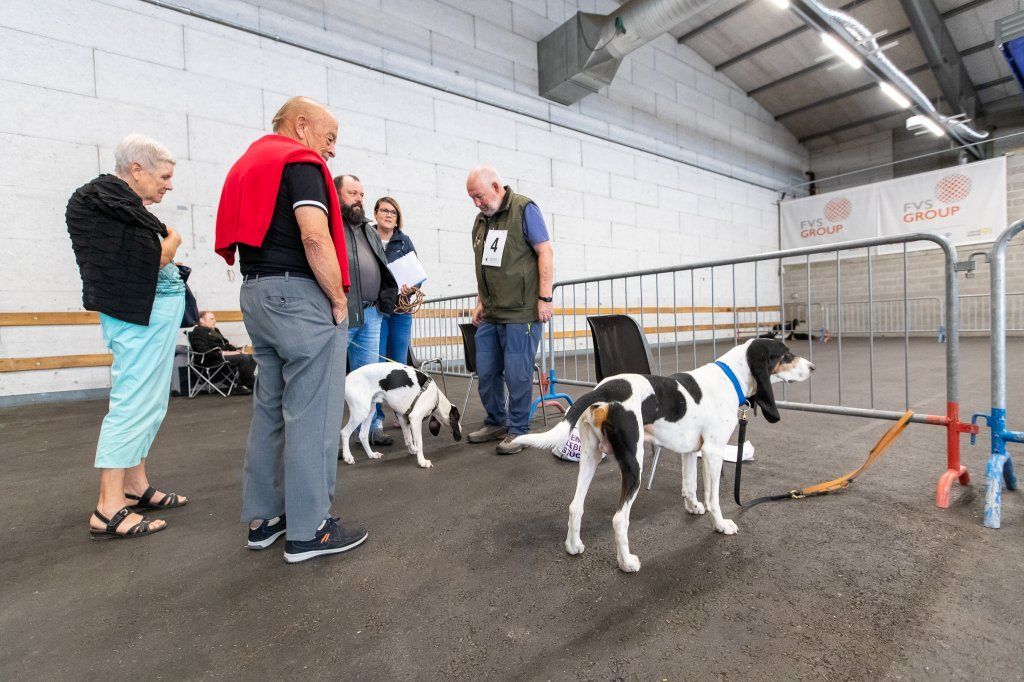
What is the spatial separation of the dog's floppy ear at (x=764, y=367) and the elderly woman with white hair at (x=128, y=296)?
7.34 ft

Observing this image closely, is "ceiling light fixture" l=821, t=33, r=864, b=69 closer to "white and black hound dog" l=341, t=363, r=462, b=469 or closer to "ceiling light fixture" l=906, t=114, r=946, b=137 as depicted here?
"ceiling light fixture" l=906, t=114, r=946, b=137

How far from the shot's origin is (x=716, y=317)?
37.1ft

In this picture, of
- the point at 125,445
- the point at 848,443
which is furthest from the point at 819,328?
the point at 125,445

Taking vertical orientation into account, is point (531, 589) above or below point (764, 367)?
below

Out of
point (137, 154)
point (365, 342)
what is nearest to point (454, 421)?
point (365, 342)

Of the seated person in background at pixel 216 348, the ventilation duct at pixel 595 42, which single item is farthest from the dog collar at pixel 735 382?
the ventilation duct at pixel 595 42

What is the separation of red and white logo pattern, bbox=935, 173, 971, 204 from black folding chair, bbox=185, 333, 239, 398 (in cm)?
1442

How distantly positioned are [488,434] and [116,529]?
6.17 ft

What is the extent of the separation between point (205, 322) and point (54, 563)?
4.16 meters

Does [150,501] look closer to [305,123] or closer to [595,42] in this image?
[305,123]

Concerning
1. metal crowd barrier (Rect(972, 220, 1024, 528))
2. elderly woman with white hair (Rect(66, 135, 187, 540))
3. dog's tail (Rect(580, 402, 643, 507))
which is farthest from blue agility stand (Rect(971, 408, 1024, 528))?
elderly woman with white hair (Rect(66, 135, 187, 540))

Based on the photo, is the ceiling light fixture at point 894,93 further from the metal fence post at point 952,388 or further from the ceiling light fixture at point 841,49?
the metal fence post at point 952,388

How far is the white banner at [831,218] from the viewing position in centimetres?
1142

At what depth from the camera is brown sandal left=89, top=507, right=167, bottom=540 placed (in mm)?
1811
